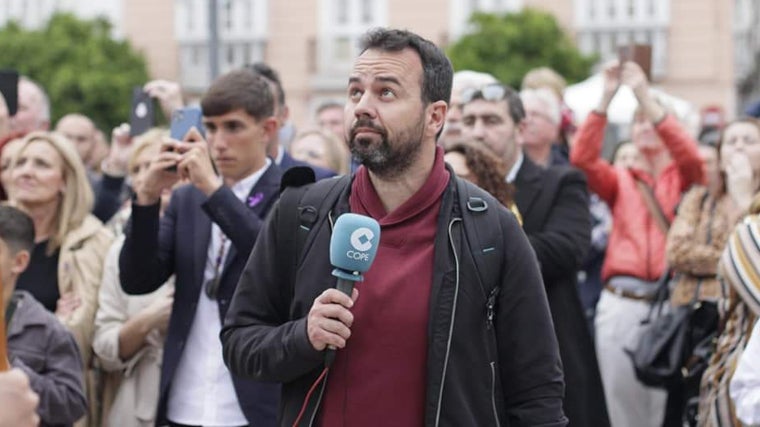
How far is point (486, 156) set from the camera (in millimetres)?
5793

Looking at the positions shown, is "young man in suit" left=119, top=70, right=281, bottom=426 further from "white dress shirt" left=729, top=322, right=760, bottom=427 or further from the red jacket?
the red jacket

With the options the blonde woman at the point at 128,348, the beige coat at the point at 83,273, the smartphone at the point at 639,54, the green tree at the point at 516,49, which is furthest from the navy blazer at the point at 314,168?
the green tree at the point at 516,49

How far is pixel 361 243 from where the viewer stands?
3629mm

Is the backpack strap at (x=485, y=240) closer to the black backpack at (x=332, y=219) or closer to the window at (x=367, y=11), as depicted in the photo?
the black backpack at (x=332, y=219)

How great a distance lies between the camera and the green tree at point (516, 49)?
36.3m

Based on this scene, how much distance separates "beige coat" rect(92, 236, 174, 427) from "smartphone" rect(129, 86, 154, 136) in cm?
118

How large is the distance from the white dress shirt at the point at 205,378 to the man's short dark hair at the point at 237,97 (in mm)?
357

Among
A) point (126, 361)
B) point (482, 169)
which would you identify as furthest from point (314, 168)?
point (126, 361)

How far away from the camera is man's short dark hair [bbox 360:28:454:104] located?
398 cm

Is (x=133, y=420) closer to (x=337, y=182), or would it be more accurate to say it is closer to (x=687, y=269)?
(x=337, y=182)

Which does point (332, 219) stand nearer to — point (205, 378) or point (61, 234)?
point (205, 378)

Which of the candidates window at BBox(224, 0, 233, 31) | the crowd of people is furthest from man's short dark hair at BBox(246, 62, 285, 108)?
window at BBox(224, 0, 233, 31)

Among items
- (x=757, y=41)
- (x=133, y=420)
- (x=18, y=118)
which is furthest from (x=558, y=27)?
(x=133, y=420)

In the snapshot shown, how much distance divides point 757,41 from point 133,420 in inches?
1884
